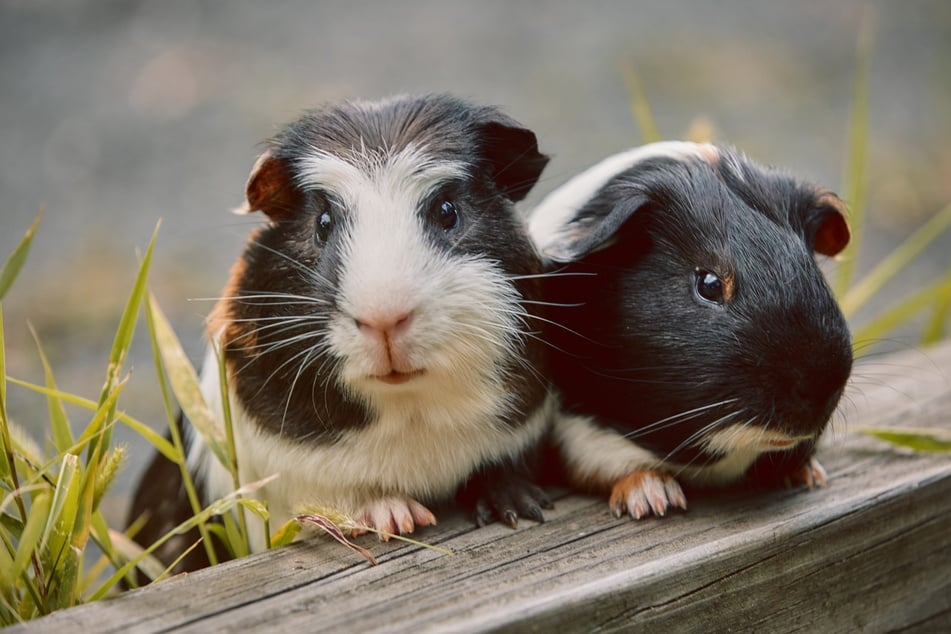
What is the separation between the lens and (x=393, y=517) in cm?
281

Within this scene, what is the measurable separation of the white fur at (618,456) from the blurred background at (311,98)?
3106 mm

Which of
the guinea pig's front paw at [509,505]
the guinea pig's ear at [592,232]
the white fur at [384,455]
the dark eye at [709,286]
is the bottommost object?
the guinea pig's front paw at [509,505]

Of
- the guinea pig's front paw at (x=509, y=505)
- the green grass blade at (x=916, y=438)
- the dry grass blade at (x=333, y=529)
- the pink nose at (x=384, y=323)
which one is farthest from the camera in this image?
the green grass blade at (x=916, y=438)

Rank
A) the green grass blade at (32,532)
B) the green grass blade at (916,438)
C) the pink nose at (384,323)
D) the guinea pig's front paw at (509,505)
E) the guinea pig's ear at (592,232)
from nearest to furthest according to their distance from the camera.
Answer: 1. the green grass blade at (32,532)
2. the pink nose at (384,323)
3. the guinea pig's ear at (592,232)
4. the guinea pig's front paw at (509,505)
5. the green grass blade at (916,438)

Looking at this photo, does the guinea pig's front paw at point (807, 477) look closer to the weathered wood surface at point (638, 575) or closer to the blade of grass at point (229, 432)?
the weathered wood surface at point (638, 575)

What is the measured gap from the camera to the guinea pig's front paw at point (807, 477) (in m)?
3.10

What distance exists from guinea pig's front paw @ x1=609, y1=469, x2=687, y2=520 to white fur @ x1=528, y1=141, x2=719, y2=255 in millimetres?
702

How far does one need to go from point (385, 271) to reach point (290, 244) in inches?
17.0

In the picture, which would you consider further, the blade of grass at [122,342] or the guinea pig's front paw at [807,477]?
the guinea pig's front paw at [807,477]

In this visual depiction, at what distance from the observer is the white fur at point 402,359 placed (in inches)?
98.1

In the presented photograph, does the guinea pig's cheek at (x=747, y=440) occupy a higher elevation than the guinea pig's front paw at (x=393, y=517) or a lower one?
higher

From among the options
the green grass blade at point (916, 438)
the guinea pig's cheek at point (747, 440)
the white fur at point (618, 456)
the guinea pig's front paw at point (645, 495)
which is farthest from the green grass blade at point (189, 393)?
the green grass blade at point (916, 438)

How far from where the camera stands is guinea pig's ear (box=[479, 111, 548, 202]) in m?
2.81

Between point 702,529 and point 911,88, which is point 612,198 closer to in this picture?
point 702,529
